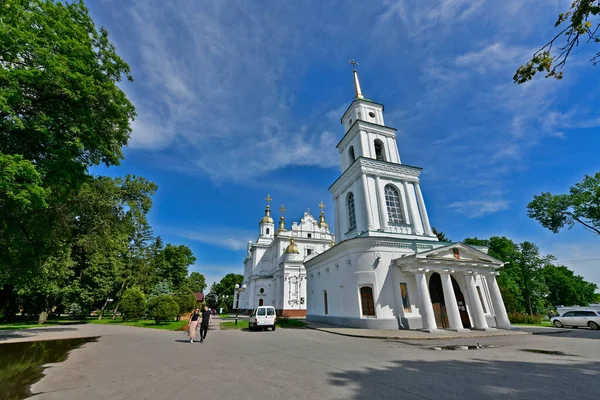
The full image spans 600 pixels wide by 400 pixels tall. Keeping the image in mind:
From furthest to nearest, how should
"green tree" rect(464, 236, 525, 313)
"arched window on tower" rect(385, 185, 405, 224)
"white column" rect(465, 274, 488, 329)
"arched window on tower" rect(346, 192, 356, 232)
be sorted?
1. "green tree" rect(464, 236, 525, 313)
2. "arched window on tower" rect(346, 192, 356, 232)
3. "arched window on tower" rect(385, 185, 405, 224)
4. "white column" rect(465, 274, 488, 329)

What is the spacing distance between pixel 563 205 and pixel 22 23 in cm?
4052

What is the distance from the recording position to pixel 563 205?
85.3ft

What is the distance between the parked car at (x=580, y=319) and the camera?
760 inches

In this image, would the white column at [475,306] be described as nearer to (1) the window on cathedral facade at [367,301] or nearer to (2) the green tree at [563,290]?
(1) the window on cathedral facade at [367,301]

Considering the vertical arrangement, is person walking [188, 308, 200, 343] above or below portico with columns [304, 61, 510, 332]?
below

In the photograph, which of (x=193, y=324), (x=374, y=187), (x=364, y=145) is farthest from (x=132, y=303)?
(x=364, y=145)

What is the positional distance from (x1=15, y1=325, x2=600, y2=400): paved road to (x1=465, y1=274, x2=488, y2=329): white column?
7.76m

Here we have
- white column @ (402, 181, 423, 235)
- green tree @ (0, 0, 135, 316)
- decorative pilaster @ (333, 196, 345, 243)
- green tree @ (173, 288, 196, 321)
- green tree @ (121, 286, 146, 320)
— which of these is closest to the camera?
green tree @ (0, 0, 135, 316)

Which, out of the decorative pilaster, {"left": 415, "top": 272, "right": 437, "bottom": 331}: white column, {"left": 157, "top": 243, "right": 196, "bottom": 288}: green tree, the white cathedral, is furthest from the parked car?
{"left": 157, "top": 243, "right": 196, "bottom": 288}: green tree

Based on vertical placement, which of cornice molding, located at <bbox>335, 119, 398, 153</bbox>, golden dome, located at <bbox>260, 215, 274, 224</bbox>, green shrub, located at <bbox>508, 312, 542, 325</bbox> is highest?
golden dome, located at <bbox>260, 215, 274, 224</bbox>

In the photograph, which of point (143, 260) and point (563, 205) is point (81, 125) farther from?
point (563, 205)

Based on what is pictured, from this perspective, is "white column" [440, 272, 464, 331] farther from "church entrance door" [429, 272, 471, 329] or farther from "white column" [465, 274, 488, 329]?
"white column" [465, 274, 488, 329]

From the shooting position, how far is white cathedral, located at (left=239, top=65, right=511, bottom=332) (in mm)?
17172

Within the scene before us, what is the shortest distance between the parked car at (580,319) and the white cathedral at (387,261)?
7.54 meters
